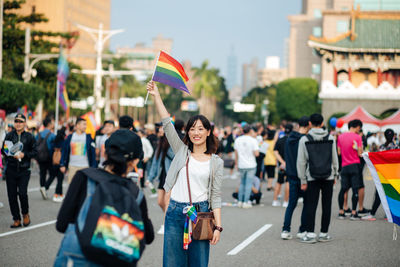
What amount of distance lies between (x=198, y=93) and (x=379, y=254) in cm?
10421

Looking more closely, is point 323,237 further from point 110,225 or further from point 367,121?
point 367,121

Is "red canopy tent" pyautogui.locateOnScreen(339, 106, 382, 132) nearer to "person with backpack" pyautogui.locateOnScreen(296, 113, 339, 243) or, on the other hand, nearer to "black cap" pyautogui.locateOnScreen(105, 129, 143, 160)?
"person with backpack" pyautogui.locateOnScreen(296, 113, 339, 243)

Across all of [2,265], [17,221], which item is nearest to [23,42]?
[17,221]

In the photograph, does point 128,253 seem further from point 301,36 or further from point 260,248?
point 301,36

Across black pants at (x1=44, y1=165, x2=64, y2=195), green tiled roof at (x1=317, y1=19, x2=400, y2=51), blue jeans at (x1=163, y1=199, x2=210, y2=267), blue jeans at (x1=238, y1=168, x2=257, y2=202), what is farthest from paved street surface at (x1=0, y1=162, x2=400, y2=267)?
green tiled roof at (x1=317, y1=19, x2=400, y2=51)

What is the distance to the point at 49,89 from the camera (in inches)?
1937

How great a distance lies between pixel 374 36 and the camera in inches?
2103

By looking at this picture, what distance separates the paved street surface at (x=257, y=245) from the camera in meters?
7.96

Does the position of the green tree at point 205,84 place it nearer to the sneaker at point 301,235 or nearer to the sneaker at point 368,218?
the sneaker at point 368,218

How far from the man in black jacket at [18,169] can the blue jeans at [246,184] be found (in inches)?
211

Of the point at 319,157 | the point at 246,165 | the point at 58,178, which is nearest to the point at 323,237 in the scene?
the point at 319,157

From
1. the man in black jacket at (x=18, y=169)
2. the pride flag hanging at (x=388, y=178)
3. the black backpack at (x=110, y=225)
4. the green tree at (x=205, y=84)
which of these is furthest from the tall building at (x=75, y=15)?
the black backpack at (x=110, y=225)

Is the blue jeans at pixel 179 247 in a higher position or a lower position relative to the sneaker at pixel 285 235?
higher

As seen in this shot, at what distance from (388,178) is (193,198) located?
3.88 m
